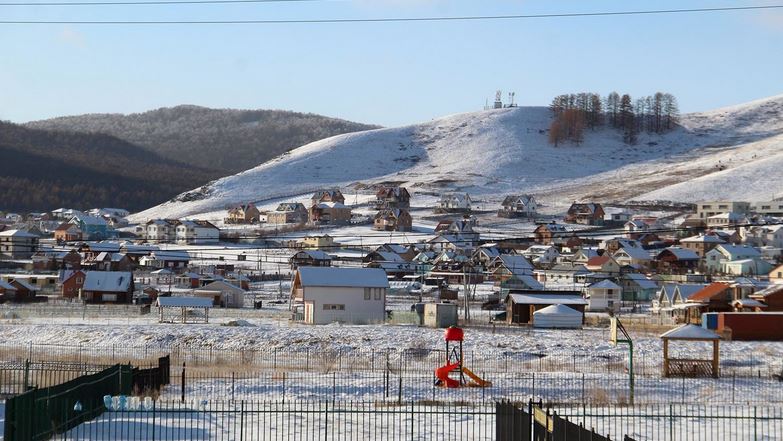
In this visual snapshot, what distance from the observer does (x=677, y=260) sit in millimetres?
92188

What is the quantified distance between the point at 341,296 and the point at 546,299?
9.36 m

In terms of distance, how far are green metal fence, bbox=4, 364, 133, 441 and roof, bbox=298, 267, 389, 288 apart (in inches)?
960

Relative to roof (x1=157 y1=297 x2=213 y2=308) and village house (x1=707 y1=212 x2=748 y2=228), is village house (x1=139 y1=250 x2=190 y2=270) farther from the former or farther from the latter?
village house (x1=707 y1=212 x2=748 y2=228)

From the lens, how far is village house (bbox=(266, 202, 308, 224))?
13362 cm

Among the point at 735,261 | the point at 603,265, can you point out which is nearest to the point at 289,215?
the point at 603,265

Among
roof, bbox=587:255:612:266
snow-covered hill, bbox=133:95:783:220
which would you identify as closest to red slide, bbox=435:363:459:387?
roof, bbox=587:255:612:266

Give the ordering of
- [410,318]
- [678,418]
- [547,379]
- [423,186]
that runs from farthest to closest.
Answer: [423,186] < [410,318] < [547,379] < [678,418]

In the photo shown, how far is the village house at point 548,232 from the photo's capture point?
106 metres

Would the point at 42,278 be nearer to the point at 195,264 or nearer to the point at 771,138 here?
the point at 195,264

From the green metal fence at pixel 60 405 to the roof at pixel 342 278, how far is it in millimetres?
24396

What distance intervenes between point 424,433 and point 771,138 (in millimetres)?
175317

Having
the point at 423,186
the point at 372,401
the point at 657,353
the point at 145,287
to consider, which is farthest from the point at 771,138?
the point at 372,401

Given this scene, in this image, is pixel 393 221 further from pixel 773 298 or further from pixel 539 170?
pixel 773 298

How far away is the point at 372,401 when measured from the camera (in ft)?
85.3
